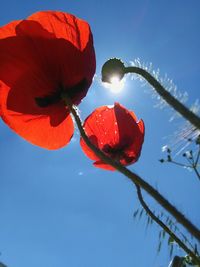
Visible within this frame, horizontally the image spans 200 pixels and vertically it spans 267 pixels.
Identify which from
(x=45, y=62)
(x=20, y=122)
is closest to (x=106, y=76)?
(x=45, y=62)

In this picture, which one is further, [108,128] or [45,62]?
[108,128]

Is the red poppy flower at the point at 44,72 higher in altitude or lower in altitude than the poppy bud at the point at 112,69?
higher

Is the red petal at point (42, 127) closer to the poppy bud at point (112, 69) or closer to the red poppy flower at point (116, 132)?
the red poppy flower at point (116, 132)

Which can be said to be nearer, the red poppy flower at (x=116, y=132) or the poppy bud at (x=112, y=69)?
the poppy bud at (x=112, y=69)

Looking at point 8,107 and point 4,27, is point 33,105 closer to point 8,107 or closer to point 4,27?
point 8,107

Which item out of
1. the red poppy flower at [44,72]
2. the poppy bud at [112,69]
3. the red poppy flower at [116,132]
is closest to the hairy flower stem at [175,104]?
the poppy bud at [112,69]

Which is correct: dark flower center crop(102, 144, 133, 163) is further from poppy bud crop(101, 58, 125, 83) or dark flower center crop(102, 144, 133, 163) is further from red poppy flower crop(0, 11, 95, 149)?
poppy bud crop(101, 58, 125, 83)

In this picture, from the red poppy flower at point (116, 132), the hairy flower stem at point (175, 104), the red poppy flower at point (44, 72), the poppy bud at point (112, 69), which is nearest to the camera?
the hairy flower stem at point (175, 104)
